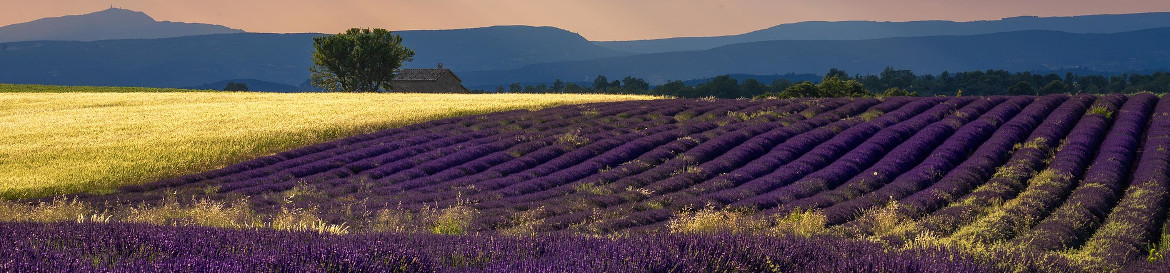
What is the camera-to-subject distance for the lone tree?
86188 millimetres

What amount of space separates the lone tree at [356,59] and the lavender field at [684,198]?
58.4 meters

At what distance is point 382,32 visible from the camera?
290ft

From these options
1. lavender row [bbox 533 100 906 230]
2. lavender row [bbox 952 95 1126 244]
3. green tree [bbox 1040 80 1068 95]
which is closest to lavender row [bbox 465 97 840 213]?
lavender row [bbox 533 100 906 230]

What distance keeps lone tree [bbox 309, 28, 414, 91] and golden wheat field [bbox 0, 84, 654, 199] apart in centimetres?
4424

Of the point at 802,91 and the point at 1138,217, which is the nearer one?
the point at 1138,217

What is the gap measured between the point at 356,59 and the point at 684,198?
76307mm

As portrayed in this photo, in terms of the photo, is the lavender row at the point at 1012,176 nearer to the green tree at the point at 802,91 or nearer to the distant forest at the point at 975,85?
the green tree at the point at 802,91

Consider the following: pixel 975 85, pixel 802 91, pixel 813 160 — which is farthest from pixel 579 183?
pixel 975 85

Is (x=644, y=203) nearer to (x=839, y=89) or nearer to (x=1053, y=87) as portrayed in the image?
(x=839, y=89)

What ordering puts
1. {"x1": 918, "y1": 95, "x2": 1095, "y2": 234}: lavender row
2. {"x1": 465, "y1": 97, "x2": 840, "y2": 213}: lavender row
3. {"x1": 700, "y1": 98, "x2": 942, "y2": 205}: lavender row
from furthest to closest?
{"x1": 700, "y1": 98, "x2": 942, "y2": 205}: lavender row, {"x1": 465, "y1": 97, "x2": 840, "y2": 213}: lavender row, {"x1": 918, "y1": 95, "x2": 1095, "y2": 234}: lavender row

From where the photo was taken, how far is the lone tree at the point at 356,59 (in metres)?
86.2

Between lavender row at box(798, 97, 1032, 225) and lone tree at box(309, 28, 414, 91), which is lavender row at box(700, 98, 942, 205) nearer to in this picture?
lavender row at box(798, 97, 1032, 225)

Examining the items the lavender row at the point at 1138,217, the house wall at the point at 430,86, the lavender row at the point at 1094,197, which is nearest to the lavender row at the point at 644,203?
the lavender row at the point at 1094,197

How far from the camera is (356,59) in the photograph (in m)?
86.4
